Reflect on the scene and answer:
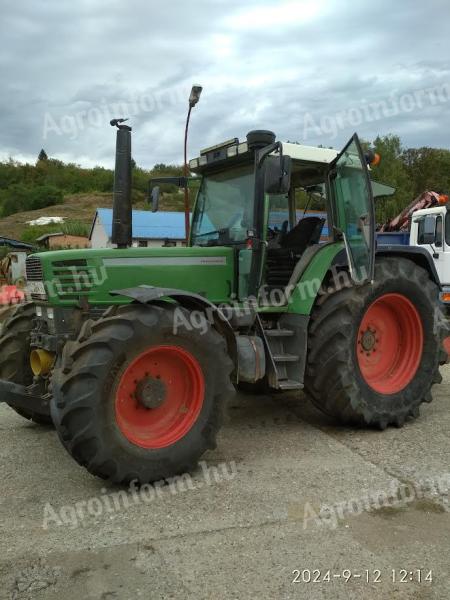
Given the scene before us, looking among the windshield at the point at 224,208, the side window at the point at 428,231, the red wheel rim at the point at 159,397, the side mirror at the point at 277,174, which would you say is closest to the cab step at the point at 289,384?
the red wheel rim at the point at 159,397

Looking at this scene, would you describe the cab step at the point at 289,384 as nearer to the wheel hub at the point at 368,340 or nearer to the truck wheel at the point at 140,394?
the truck wheel at the point at 140,394

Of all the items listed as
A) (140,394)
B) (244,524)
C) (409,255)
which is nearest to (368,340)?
(409,255)

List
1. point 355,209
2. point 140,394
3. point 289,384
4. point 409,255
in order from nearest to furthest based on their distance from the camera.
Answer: point 140,394 → point 289,384 → point 355,209 → point 409,255

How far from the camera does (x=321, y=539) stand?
3291 mm

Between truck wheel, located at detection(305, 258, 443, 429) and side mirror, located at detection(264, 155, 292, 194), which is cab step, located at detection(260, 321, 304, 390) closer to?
truck wheel, located at detection(305, 258, 443, 429)

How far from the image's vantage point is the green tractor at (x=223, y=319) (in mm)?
3818

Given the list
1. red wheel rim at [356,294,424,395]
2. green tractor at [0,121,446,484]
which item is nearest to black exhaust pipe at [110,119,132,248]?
green tractor at [0,121,446,484]

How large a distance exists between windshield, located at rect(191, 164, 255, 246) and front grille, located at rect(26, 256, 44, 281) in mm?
1565

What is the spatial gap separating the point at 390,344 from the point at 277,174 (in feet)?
7.42

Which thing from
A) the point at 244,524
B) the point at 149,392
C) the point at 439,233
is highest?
the point at 439,233

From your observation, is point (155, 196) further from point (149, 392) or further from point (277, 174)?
point (149, 392)

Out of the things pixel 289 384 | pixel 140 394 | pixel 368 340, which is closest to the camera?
pixel 140 394

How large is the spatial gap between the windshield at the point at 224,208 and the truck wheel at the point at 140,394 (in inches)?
52.7

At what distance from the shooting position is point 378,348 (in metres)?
5.56
